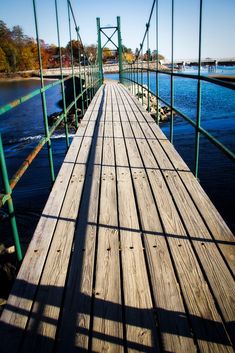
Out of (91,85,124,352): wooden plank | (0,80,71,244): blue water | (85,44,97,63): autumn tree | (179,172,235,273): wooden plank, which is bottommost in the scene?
(0,80,71,244): blue water

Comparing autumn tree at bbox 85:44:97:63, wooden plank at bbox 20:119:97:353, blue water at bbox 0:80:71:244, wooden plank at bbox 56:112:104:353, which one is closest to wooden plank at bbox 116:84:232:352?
wooden plank at bbox 56:112:104:353

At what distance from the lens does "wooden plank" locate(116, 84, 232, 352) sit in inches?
49.8

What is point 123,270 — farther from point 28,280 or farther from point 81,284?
point 28,280

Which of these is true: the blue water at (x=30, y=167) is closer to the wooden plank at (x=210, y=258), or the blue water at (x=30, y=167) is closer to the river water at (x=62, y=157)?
the river water at (x=62, y=157)

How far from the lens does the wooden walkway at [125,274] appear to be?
1.28 meters

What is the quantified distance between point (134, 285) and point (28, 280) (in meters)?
0.55

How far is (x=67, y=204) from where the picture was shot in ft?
7.80

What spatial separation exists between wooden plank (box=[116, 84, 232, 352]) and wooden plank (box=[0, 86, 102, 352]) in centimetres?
67

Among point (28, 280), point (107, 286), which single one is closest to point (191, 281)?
point (107, 286)

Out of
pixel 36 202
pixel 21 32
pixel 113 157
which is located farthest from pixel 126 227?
pixel 21 32

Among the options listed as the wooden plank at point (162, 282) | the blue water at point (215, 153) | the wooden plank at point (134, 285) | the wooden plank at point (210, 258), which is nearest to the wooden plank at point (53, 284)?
the wooden plank at point (134, 285)

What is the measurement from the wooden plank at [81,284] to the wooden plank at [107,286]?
4 cm

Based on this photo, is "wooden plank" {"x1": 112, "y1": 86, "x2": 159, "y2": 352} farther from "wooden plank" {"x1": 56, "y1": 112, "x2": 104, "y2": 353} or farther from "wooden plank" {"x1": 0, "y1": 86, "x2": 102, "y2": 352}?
"wooden plank" {"x1": 0, "y1": 86, "x2": 102, "y2": 352}

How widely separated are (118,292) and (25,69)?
2913 inches
